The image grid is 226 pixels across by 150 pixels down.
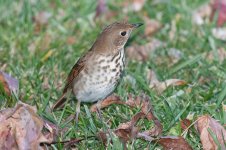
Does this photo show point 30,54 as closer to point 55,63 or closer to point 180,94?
point 55,63

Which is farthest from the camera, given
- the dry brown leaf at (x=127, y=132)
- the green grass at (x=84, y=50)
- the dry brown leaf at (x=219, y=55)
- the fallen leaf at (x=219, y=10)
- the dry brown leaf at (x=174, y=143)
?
the fallen leaf at (x=219, y=10)

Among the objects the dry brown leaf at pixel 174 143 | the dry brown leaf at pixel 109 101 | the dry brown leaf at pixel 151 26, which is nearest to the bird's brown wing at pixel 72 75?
the dry brown leaf at pixel 109 101

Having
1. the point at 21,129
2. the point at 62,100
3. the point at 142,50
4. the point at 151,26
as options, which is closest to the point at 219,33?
the point at 151,26

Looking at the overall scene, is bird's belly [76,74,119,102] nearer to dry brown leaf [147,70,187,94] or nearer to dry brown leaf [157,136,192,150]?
dry brown leaf [147,70,187,94]

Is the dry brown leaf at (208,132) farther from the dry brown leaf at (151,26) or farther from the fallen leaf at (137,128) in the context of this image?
the dry brown leaf at (151,26)

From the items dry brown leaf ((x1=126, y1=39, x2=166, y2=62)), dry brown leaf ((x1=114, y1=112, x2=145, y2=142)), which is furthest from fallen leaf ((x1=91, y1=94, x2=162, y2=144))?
dry brown leaf ((x1=126, y1=39, x2=166, y2=62))
